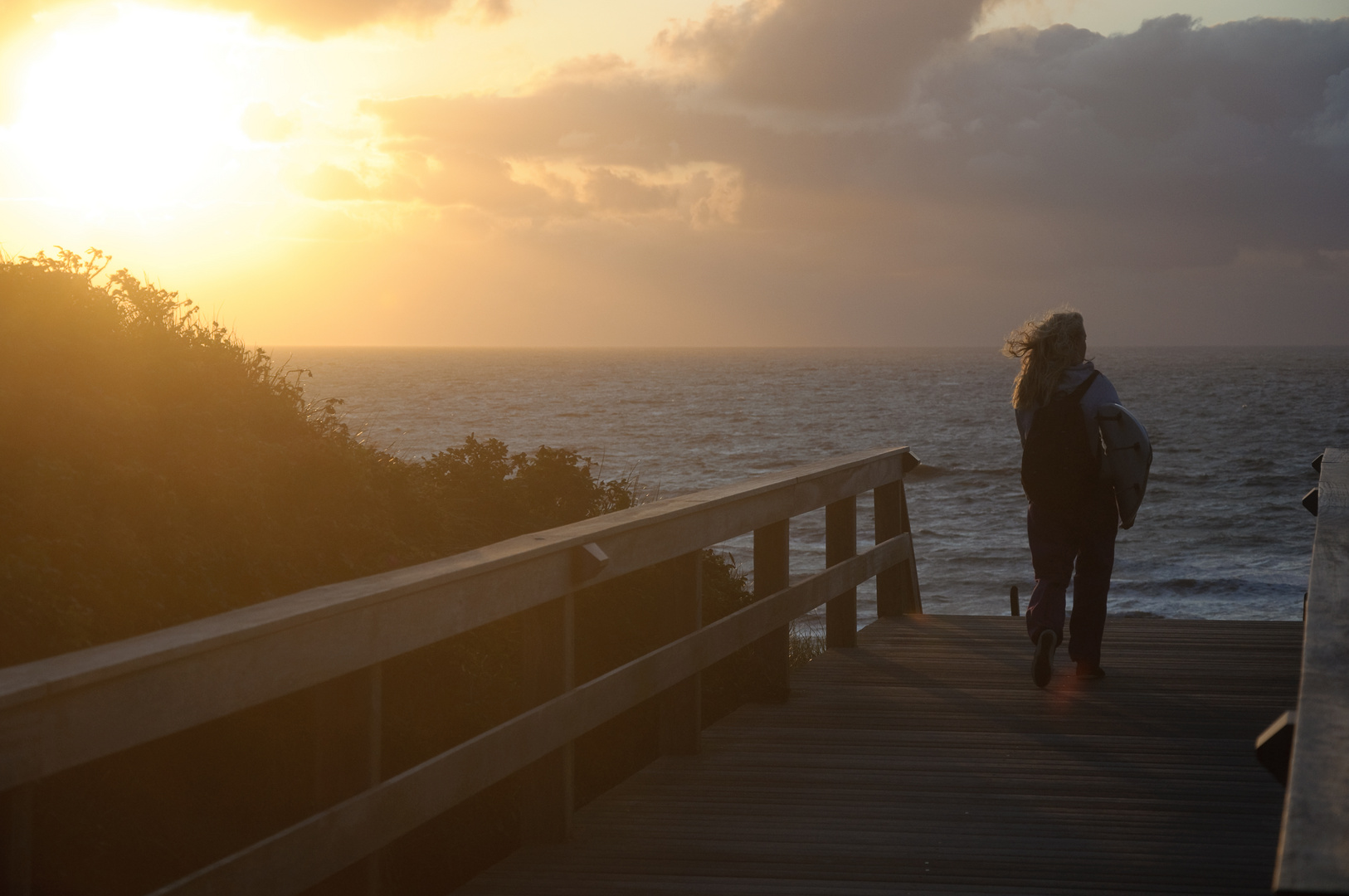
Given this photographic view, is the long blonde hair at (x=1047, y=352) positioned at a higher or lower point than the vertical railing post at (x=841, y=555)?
higher

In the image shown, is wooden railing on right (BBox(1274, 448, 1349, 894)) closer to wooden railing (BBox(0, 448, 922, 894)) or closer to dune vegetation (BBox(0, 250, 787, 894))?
wooden railing (BBox(0, 448, 922, 894))

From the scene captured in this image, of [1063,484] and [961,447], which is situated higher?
[1063,484]

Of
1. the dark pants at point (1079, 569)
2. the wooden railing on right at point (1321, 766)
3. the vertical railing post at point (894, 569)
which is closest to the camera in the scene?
the wooden railing on right at point (1321, 766)

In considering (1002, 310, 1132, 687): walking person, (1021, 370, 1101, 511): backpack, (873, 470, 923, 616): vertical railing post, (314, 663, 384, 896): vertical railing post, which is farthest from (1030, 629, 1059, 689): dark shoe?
(314, 663, 384, 896): vertical railing post

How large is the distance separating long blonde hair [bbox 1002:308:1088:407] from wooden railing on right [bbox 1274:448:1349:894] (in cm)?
346

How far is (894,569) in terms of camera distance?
8.09m

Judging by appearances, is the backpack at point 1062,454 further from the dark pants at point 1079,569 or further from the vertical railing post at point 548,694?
the vertical railing post at point 548,694

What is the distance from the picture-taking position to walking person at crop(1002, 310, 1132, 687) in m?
5.82

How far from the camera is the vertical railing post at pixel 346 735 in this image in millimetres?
2678

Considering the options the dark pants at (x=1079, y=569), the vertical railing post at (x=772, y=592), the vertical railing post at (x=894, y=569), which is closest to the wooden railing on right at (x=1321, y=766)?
the vertical railing post at (x=772, y=592)

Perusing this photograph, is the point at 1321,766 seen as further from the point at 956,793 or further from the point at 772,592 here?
the point at 772,592

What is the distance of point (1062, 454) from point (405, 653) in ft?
11.9

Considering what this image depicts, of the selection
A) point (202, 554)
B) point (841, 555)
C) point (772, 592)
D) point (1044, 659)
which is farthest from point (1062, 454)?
point (202, 554)

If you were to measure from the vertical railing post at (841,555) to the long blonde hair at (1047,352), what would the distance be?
990 millimetres
